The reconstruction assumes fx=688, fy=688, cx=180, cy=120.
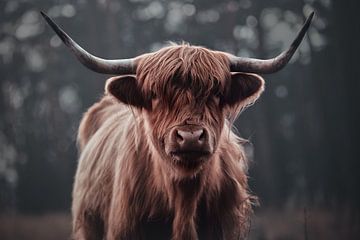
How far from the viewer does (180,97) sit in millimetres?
4094

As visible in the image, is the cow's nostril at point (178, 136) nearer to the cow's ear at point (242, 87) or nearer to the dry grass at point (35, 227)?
the cow's ear at point (242, 87)

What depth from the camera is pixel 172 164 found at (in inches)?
168

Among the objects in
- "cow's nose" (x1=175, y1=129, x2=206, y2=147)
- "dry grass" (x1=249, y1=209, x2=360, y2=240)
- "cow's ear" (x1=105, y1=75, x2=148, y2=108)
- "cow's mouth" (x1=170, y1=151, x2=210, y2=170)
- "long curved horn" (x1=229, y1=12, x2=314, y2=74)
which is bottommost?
"dry grass" (x1=249, y1=209, x2=360, y2=240)

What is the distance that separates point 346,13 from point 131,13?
6140 mm

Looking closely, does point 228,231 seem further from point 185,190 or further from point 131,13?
point 131,13

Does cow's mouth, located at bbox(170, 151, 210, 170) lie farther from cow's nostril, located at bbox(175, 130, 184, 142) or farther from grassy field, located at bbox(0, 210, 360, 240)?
grassy field, located at bbox(0, 210, 360, 240)

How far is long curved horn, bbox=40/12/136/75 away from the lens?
14.0 ft

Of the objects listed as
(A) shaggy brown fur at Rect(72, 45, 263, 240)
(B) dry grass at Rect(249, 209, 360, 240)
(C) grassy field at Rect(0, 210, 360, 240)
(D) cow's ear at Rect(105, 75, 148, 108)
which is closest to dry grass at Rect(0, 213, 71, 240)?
(C) grassy field at Rect(0, 210, 360, 240)

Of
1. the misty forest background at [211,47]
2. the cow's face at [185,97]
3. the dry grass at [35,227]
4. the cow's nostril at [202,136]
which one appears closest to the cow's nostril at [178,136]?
the cow's face at [185,97]

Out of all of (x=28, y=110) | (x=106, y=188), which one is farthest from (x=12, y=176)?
(x=106, y=188)

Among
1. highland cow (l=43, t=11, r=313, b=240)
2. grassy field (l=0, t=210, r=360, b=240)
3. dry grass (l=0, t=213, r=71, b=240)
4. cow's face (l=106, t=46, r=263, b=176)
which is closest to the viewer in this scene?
cow's face (l=106, t=46, r=263, b=176)

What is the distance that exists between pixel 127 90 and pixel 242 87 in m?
0.75

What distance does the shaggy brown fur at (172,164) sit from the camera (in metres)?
4.17

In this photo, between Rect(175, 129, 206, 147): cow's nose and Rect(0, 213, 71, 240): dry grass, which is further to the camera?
Rect(0, 213, 71, 240): dry grass
